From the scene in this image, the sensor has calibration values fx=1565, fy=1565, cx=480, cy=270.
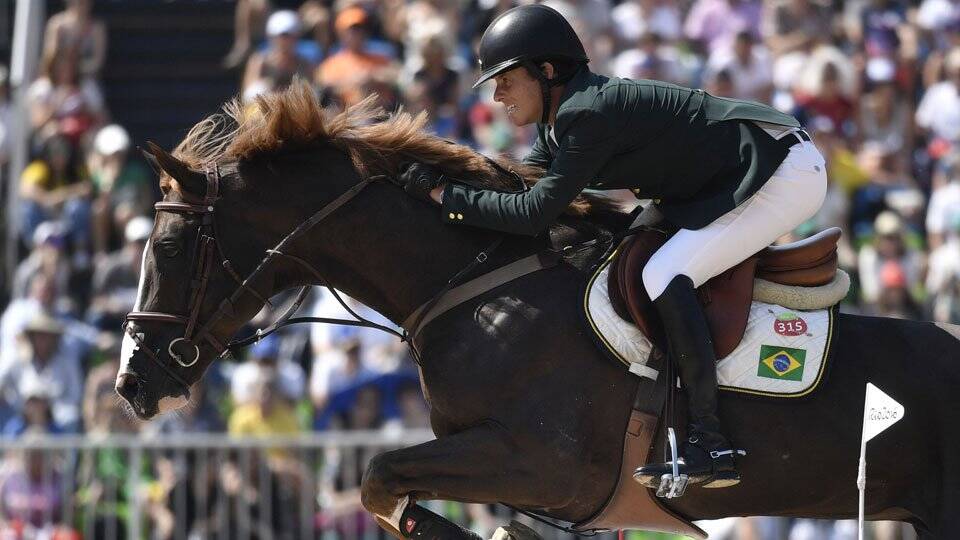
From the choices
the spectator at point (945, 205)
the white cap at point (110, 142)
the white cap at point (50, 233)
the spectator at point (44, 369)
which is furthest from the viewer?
the white cap at point (110, 142)

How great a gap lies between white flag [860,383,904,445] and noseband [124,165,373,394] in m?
2.32

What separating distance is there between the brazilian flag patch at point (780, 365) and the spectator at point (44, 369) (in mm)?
7003

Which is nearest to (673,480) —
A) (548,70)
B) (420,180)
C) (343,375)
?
(420,180)

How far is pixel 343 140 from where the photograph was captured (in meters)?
6.89

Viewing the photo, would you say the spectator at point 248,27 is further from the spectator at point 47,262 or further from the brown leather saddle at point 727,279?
the brown leather saddle at point 727,279

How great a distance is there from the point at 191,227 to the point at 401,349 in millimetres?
5140

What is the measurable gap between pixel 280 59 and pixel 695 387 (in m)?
8.58

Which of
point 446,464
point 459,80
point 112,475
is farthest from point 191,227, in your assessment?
point 459,80

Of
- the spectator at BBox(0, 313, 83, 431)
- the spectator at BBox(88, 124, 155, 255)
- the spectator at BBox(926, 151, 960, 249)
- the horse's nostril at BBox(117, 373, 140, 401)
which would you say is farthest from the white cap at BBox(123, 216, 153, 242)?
the spectator at BBox(926, 151, 960, 249)

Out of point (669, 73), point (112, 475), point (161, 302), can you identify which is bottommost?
point (112, 475)

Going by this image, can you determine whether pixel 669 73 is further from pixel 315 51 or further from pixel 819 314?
pixel 819 314

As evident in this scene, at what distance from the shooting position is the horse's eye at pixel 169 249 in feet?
22.0

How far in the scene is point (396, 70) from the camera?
14.3m

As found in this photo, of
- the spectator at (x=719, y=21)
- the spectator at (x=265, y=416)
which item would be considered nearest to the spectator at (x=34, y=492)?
the spectator at (x=265, y=416)
